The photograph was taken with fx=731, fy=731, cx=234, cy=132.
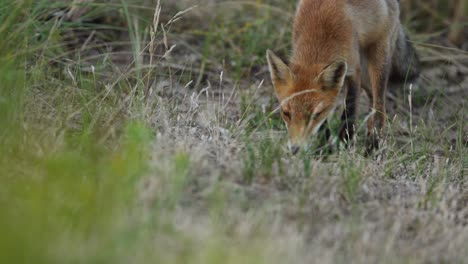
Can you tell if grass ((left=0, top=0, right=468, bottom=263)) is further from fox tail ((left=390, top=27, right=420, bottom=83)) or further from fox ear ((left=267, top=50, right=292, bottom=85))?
fox tail ((left=390, top=27, right=420, bottom=83))

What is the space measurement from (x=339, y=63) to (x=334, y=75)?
15 centimetres

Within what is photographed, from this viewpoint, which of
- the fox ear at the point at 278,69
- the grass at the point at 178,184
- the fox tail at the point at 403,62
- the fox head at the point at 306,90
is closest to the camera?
the grass at the point at 178,184

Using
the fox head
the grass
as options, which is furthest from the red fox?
the grass

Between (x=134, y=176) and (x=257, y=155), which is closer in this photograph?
(x=134, y=176)

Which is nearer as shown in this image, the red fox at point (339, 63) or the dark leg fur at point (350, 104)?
the red fox at point (339, 63)

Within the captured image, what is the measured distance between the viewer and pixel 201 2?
8438mm

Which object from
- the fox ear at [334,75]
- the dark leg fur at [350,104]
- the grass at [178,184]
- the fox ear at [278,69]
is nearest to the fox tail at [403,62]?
the grass at [178,184]

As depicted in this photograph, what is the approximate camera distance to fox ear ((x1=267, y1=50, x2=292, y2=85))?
554cm

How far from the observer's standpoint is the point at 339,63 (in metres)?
5.42

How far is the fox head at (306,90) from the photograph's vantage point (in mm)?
5391

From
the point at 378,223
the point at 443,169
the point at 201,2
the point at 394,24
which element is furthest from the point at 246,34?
the point at 378,223

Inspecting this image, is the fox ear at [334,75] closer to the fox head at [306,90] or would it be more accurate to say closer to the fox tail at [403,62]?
the fox head at [306,90]

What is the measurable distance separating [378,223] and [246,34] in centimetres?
398

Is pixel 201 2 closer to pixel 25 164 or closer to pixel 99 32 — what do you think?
pixel 99 32
